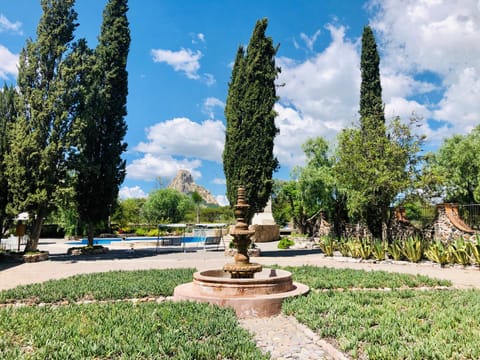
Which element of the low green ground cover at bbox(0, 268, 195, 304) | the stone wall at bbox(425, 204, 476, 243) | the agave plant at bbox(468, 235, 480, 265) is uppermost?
the stone wall at bbox(425, 204, 476, 243)

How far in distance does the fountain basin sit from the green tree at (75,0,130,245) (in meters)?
12.2

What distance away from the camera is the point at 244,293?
20.5ft

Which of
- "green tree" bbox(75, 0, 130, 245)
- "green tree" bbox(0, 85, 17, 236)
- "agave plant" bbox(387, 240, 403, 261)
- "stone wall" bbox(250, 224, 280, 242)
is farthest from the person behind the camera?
"stone wall" bbox(250, 224, 280, 242)

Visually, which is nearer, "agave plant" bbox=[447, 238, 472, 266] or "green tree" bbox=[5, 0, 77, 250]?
"agave plant" bbox=[447, 238, 472, 266]

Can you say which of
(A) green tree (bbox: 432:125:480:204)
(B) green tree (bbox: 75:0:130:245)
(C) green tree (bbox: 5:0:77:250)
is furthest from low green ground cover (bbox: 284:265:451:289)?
(A) green tree (bbox: 432:125:480:204)

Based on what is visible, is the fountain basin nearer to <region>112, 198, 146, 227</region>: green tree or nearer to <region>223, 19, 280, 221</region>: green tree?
<region>223, 19, 280, 221</region>: green tree

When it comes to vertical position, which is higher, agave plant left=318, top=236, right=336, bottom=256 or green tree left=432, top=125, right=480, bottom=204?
green tree left=432, top=125, right=480, bottom=204

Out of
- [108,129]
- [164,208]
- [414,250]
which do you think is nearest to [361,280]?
[414,250]

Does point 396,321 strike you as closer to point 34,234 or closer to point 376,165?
point 376,165

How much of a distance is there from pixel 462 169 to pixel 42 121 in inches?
1109

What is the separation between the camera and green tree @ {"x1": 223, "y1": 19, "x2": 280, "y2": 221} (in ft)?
55.5

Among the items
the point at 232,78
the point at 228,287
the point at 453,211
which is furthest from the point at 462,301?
the point at 232,78

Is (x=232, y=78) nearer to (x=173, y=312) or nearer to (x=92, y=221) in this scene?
(x=92, y=221)

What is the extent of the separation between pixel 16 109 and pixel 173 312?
14.2m
